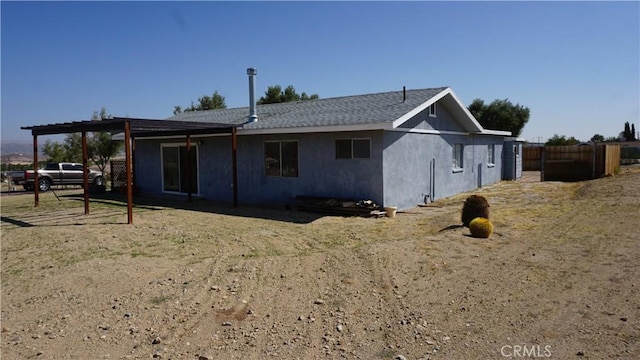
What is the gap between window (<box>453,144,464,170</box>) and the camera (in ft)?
57.6

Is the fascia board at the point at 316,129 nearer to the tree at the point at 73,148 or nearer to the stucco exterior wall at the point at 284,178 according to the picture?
the stucco exterior wall at the point at 284,178

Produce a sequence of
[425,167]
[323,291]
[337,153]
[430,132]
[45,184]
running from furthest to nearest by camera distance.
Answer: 1. [45,184]
2. [430,132]
3. [425,167]
4. [337,153]
5. [323,291]

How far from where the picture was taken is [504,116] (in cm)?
4472

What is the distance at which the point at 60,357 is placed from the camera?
4445mm

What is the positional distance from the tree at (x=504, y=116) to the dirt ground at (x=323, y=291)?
36.4 metres

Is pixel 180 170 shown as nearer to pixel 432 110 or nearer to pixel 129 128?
pixel 129 128

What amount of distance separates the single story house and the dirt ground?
2.61m

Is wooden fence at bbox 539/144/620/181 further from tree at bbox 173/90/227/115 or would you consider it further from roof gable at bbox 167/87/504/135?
tree at bbox 173/90/227/115

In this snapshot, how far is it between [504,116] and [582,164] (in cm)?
2296

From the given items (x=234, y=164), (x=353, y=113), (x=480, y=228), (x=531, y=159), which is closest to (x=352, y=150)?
(x=353, y=113)

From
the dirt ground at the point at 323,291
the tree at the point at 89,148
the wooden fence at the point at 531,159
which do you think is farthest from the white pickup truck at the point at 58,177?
the wooden fence at the point at 531,159

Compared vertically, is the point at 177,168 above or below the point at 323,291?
above

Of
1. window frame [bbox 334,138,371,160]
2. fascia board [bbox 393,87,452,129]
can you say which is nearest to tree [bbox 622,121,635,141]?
fascia board [bbox 393,87,452,129]

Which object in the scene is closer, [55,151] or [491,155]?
[491,155]
